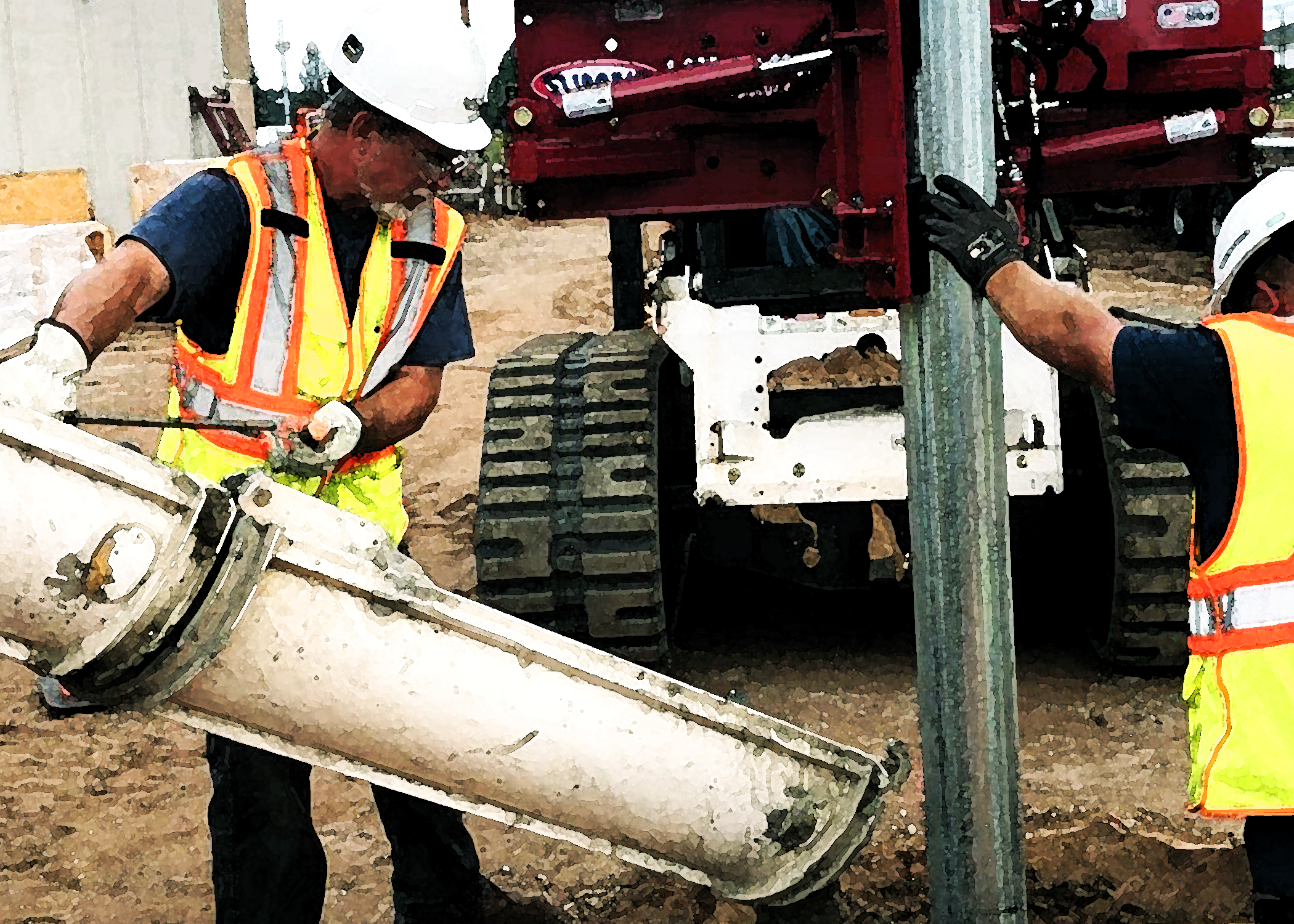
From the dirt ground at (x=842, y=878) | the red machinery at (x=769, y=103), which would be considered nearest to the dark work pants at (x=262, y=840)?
the dirt ground at (x=842, y=878)

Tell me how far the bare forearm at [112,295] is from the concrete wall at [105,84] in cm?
1071

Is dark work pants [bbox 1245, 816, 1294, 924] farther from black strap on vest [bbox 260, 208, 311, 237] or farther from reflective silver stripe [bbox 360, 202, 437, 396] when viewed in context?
black strap on vest [bbox 260, 208, 311, 237]

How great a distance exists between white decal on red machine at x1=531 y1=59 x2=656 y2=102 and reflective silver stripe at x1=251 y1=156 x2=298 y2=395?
1.84m

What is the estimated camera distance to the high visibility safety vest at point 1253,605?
200 centimetres

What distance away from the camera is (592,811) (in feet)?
7.03

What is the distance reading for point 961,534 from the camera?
2.37 metres

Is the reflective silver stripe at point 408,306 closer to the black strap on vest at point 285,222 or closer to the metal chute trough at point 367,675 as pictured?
the black strap on vest at point 285,222

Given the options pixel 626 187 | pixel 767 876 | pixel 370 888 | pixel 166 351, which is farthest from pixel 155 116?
pixel 767 876

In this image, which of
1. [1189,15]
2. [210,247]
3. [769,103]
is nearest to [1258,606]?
[210,247]

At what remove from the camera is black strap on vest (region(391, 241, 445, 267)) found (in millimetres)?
2871

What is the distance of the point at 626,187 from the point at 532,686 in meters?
2.70

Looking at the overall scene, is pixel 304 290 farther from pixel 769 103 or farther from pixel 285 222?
pixel 769 103

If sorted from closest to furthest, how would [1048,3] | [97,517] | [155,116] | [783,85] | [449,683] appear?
1. [97,517]
2. [449,683]
3. [1048,3]
4. [783,85]
5. [155,116]

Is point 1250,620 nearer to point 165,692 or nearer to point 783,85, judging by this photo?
point 165,692
